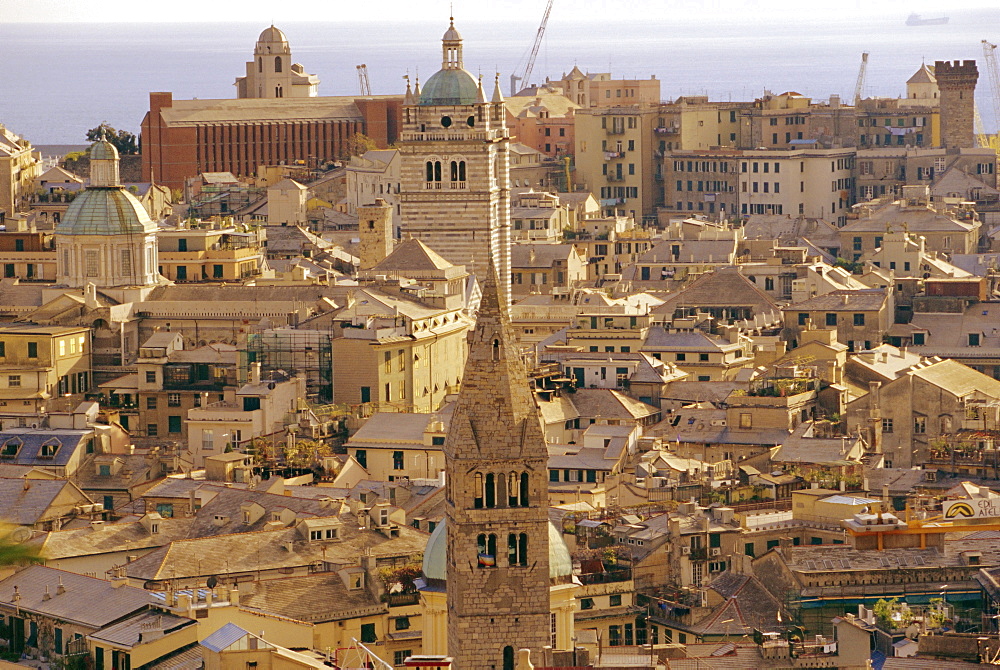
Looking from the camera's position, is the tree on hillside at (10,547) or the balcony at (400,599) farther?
the balcony at (400,599)

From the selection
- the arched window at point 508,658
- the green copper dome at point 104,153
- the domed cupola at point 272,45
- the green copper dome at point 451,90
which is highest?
the domed cupola at point 272,45

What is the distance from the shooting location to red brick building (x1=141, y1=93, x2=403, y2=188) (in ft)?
494

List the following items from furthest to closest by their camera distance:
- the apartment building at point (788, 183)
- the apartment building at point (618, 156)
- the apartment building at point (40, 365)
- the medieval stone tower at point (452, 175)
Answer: the apartment building at point (618, 156)
the apartment building at point (788, 183)
the medieval stone tower at point (452, 175)
the apartment building at point (40, 365)

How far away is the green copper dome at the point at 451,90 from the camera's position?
100500mm

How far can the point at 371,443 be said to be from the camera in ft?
255

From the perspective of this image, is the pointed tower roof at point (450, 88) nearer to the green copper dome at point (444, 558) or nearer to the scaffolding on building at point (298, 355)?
the scaffolding on building at point (298, 355)

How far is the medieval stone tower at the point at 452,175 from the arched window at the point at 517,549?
51.5 meters

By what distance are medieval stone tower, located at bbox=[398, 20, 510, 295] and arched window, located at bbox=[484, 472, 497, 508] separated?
51.4 meters

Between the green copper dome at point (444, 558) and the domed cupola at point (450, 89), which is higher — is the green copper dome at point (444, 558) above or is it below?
below

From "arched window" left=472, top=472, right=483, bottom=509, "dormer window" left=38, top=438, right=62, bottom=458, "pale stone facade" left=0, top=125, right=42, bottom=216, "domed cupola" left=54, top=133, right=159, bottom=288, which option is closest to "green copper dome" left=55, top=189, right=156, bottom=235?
"domed cupola" left=54, top=133, right=159, bottom=288

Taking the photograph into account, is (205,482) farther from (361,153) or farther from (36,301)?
(361,153)

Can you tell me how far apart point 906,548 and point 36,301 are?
1678 inches

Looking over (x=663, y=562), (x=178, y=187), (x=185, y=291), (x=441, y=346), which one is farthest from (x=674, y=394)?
(x=178, y=187)

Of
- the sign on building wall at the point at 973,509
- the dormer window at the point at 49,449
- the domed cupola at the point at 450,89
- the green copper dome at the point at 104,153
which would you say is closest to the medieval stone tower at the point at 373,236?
the domed cupola at the point at 450,89
